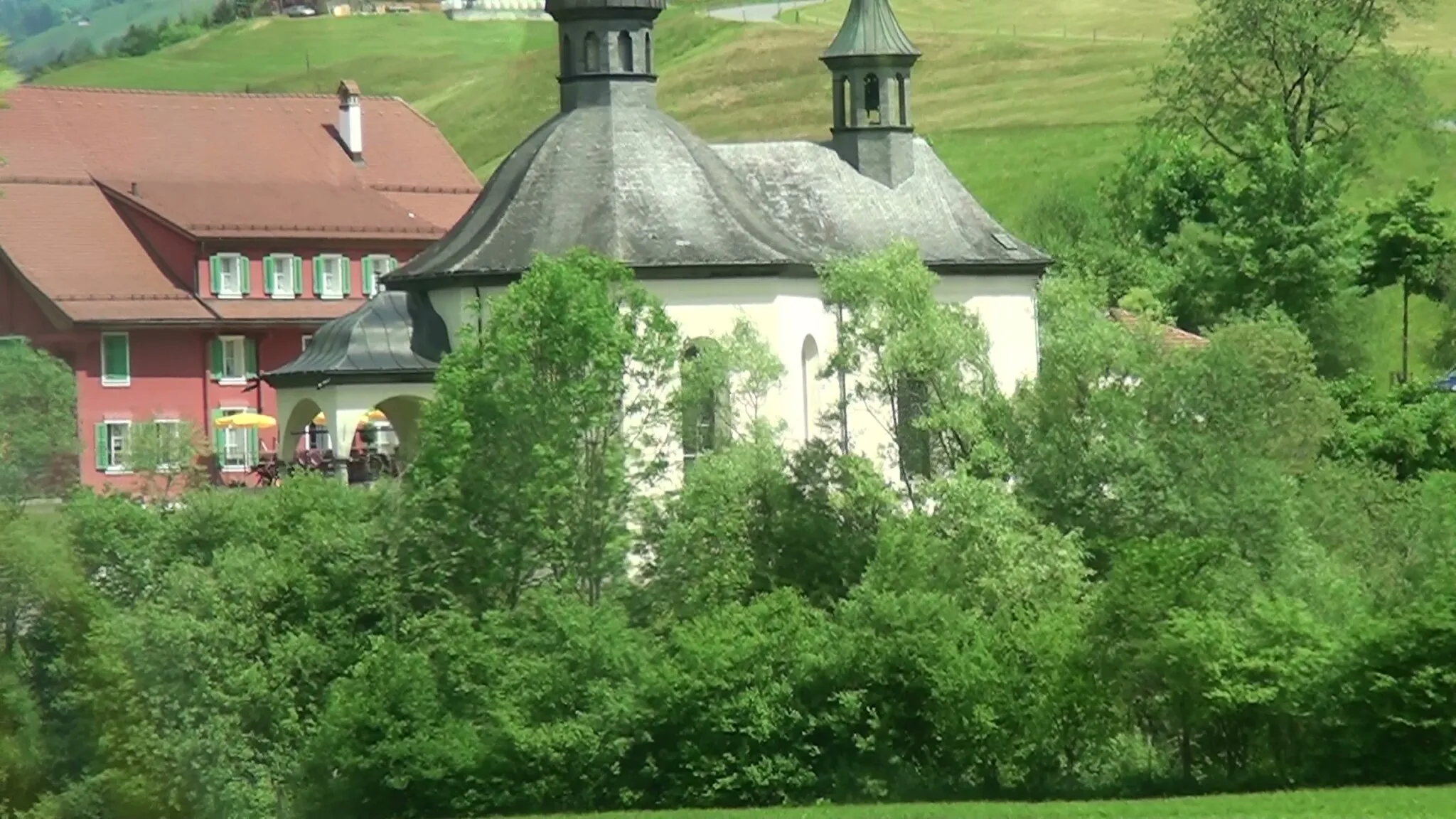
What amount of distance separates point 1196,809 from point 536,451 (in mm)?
13042

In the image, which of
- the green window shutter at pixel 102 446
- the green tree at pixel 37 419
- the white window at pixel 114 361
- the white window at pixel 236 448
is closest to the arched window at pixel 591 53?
the green tree at pixel 37 419

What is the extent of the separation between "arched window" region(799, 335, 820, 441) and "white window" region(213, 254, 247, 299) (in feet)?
90.1

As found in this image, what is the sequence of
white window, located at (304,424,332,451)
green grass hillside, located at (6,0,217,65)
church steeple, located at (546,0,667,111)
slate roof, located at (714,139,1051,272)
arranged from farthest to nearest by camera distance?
green grass hillside, located at (6,0,217,65) < white window, located at (304,424,332,451) < slate roof, located at (714,139,1051,272) < church steeple, located at (546,0,667,111)

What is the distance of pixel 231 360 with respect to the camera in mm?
77812

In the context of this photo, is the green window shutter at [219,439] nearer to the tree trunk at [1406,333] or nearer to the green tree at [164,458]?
the green tree at [164,458]

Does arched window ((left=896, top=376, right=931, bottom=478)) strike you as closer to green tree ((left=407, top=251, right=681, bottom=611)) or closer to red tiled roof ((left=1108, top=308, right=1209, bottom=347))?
red tiled roof ((left=1108, top=308, right=1209, bottom=347))

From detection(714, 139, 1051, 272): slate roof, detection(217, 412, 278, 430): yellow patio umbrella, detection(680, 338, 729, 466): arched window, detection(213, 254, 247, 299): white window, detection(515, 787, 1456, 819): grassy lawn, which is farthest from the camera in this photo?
detection(213, 254, 247, 299): white window

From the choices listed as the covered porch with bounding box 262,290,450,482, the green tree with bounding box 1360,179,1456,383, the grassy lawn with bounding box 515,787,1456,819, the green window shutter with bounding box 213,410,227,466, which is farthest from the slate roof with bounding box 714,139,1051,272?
the green window shutter with bounding box 213,410,227,466

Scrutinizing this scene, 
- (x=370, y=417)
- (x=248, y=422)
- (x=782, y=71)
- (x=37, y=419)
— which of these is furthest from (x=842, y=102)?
(x=782, y=71)

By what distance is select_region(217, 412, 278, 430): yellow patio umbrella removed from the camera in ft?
229

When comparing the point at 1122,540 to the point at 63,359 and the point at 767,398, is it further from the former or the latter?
the point at 63,359

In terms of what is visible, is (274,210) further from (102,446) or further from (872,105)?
(872,105)

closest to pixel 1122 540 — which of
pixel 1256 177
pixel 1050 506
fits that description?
pixel 1050 506

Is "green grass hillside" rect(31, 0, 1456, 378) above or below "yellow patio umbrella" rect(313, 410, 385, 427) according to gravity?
above
